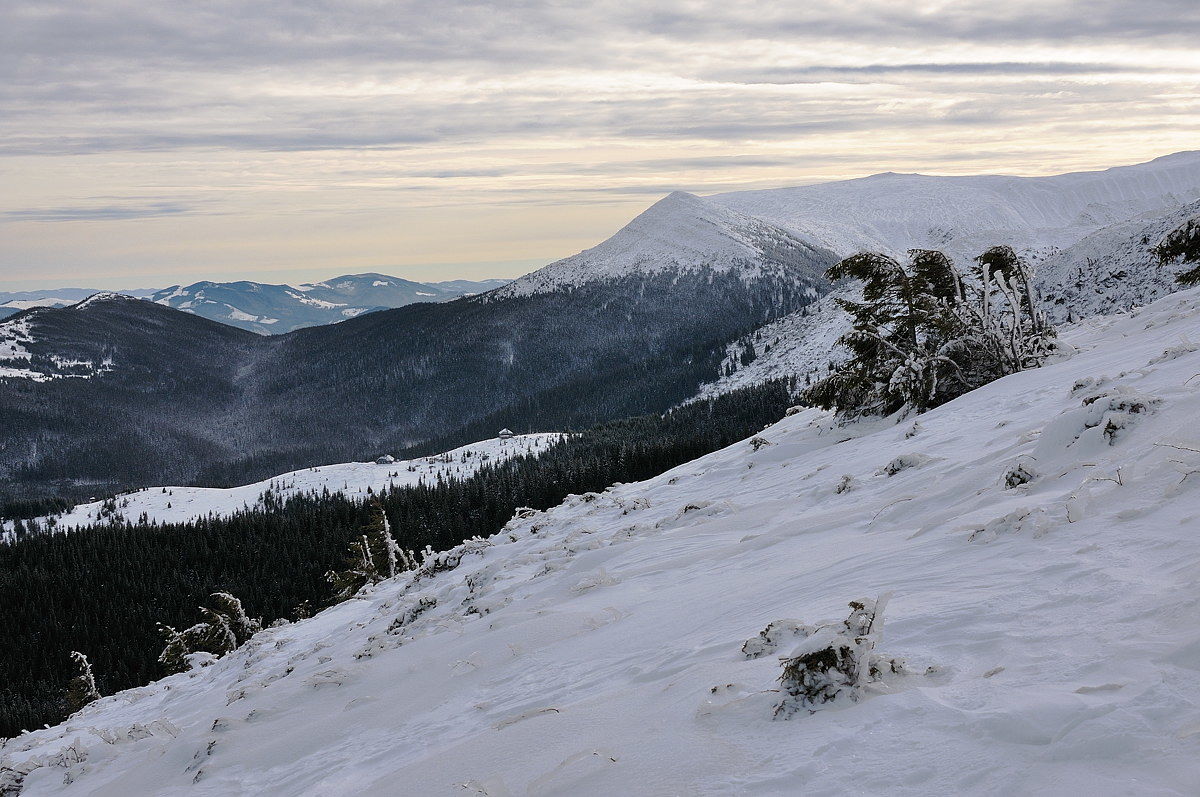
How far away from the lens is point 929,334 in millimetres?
17750

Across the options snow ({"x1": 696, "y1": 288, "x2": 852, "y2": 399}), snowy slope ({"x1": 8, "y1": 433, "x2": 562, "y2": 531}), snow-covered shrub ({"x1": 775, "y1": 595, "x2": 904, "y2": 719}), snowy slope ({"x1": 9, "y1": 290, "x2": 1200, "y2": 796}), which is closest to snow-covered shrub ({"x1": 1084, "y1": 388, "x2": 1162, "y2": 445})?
snowy slope ({"x1": 9, "y1": 290, "x2": 1200, "y2": 796})

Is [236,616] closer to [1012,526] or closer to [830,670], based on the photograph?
[1012,526]

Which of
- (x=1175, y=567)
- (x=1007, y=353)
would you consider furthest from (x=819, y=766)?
(x=1007, y=353)

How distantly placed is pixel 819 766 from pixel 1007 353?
592 inches

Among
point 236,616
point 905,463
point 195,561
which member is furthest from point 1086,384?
point 195,561

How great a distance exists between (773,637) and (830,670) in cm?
99

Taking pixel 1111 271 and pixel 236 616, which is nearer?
pixel 236 616

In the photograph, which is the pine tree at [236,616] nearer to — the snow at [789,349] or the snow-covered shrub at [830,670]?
the snow-covered shrub at [830,670]

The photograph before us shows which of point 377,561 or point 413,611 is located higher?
point 413,611

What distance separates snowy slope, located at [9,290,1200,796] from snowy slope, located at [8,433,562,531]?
11765cm

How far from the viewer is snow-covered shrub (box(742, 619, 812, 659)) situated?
507cm

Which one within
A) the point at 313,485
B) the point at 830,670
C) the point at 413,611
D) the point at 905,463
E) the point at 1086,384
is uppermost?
the point at 1086,384

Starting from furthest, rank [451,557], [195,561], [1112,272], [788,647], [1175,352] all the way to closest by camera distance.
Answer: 1. [195,561]
2. [1112,272]
3. [451,557]
4. [1175,352]
5. [788,647]

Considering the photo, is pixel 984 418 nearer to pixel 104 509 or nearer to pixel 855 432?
pixel 855 432
